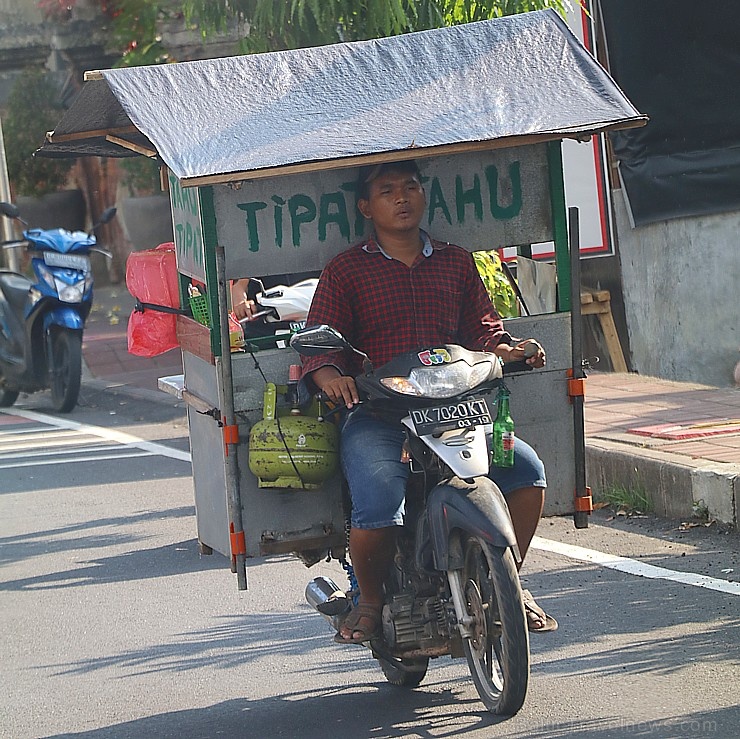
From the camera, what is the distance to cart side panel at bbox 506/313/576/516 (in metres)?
4.65

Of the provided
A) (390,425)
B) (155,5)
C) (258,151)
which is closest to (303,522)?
(390,425)

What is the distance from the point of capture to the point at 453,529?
157 inches

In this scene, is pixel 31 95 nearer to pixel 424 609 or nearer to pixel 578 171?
pixel 578 171

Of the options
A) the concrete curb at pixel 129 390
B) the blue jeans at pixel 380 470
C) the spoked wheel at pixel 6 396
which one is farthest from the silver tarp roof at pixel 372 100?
the spoked wheel at pixel 6 396

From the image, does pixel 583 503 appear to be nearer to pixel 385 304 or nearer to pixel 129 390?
pixel 385 304

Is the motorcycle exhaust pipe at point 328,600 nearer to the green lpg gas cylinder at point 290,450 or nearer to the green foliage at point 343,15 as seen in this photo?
the green lpg gas cylinder at point 290,450

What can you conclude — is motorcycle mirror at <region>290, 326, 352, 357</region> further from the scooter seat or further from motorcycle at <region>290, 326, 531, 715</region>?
the scooter seat

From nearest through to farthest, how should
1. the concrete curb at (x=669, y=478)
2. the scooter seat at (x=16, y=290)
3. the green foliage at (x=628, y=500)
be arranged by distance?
the concrete curb at (x=669, y=478), the green foliage at (x=628, y=500), the scooter seat at (x=16, y=290)

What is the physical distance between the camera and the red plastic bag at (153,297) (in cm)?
499

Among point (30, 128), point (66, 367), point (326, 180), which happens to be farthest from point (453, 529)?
point (30, 128)

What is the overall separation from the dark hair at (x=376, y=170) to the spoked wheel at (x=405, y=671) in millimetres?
1517

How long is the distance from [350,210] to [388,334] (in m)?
0.52

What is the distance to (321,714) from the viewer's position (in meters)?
4.40

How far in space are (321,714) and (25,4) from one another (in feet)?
55.1
